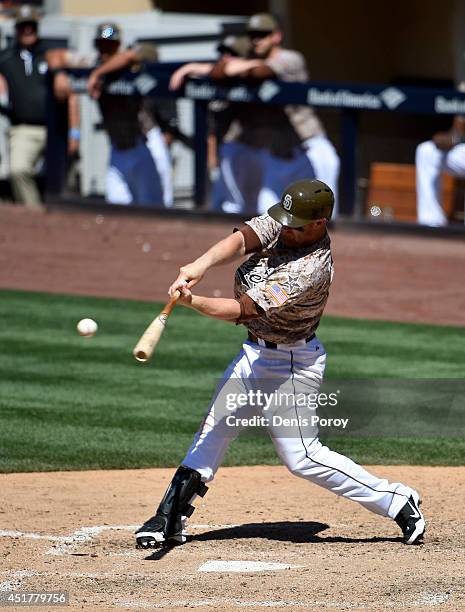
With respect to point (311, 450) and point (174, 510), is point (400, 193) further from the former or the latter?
point (174, 510)

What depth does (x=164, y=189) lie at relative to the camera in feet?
46.5

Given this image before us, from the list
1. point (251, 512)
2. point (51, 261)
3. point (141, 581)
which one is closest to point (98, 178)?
point (51, 261)

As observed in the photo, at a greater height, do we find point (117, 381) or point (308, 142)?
point (308, 142)

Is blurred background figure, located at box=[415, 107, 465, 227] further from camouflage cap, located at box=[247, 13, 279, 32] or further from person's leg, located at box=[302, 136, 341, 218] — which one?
camouflage cap, located at box=[247, 13, 279, 32]

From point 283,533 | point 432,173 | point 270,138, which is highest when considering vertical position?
point 270,138

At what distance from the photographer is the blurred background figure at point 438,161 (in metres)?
12.6

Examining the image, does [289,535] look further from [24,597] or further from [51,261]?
[51,261]

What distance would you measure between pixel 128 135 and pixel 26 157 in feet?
4.92

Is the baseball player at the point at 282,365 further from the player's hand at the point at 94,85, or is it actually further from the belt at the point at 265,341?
the player's hand at the point at 94,85

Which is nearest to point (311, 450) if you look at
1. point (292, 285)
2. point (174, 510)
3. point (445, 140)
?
point (174, 510)

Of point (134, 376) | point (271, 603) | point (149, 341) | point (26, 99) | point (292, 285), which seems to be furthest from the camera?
point (26, 99)

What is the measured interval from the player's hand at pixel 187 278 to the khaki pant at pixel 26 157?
998 cm

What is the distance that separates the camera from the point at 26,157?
14.9m

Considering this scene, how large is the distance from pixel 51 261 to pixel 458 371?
16.5 ft
